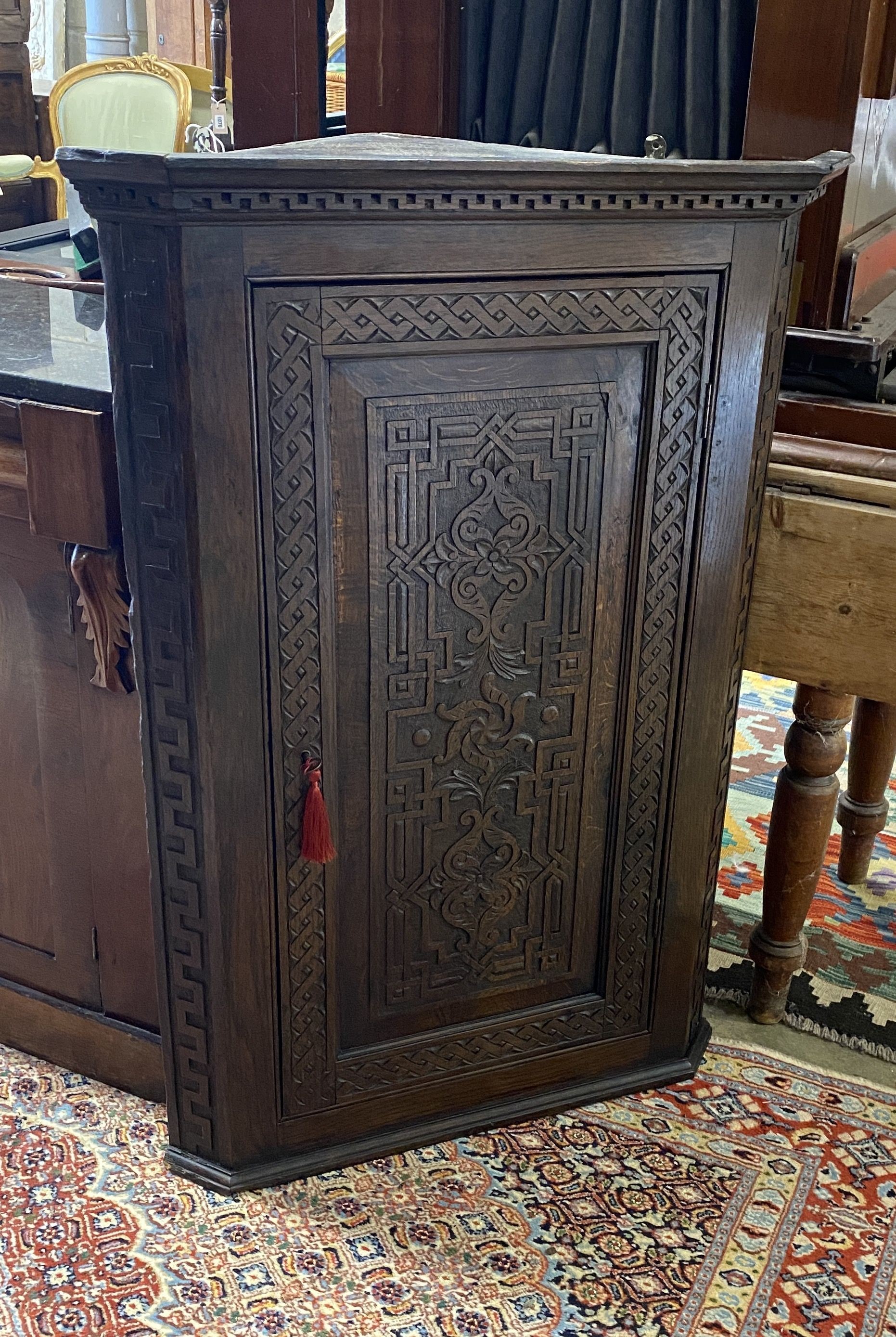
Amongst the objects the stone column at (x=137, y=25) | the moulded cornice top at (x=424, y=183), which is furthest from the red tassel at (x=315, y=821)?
the stone column at (x=137, y=25)

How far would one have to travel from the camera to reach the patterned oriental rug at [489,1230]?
1.44 metres

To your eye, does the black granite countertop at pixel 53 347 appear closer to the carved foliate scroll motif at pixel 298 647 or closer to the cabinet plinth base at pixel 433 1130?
the carved foliate scroll motif at pixel 298 647

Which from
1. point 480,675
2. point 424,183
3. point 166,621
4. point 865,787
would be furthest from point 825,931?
point 424,183

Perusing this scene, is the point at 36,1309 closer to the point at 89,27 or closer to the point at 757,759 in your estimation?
the point at 757,759

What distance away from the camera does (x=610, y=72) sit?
2.02 metres

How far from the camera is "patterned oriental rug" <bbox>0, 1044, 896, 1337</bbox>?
144 centimetres

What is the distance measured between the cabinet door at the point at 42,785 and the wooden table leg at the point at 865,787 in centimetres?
130

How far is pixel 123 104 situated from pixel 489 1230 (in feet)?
17.5

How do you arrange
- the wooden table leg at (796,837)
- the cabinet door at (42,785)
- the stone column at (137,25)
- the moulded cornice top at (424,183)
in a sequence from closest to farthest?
the moulded cornice top at (424,183) → the cabinet door at (42,785) → the wooden table leg at (796,837) → the stone column at (137,25)

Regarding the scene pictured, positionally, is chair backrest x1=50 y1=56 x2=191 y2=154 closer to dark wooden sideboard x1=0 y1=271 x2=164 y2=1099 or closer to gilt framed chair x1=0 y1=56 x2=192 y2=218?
gilt framed chair x1=0 y1=56 x2=192 y2=218

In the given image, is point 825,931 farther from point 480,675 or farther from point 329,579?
point 329,579

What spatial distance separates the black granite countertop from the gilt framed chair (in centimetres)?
416

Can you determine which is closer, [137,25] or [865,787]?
[865,787]

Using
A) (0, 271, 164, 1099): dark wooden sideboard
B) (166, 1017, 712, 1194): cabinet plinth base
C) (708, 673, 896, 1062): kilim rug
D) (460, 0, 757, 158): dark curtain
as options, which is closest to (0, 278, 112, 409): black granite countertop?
(0, 271, 164, 1099): dark wooden sideboard
